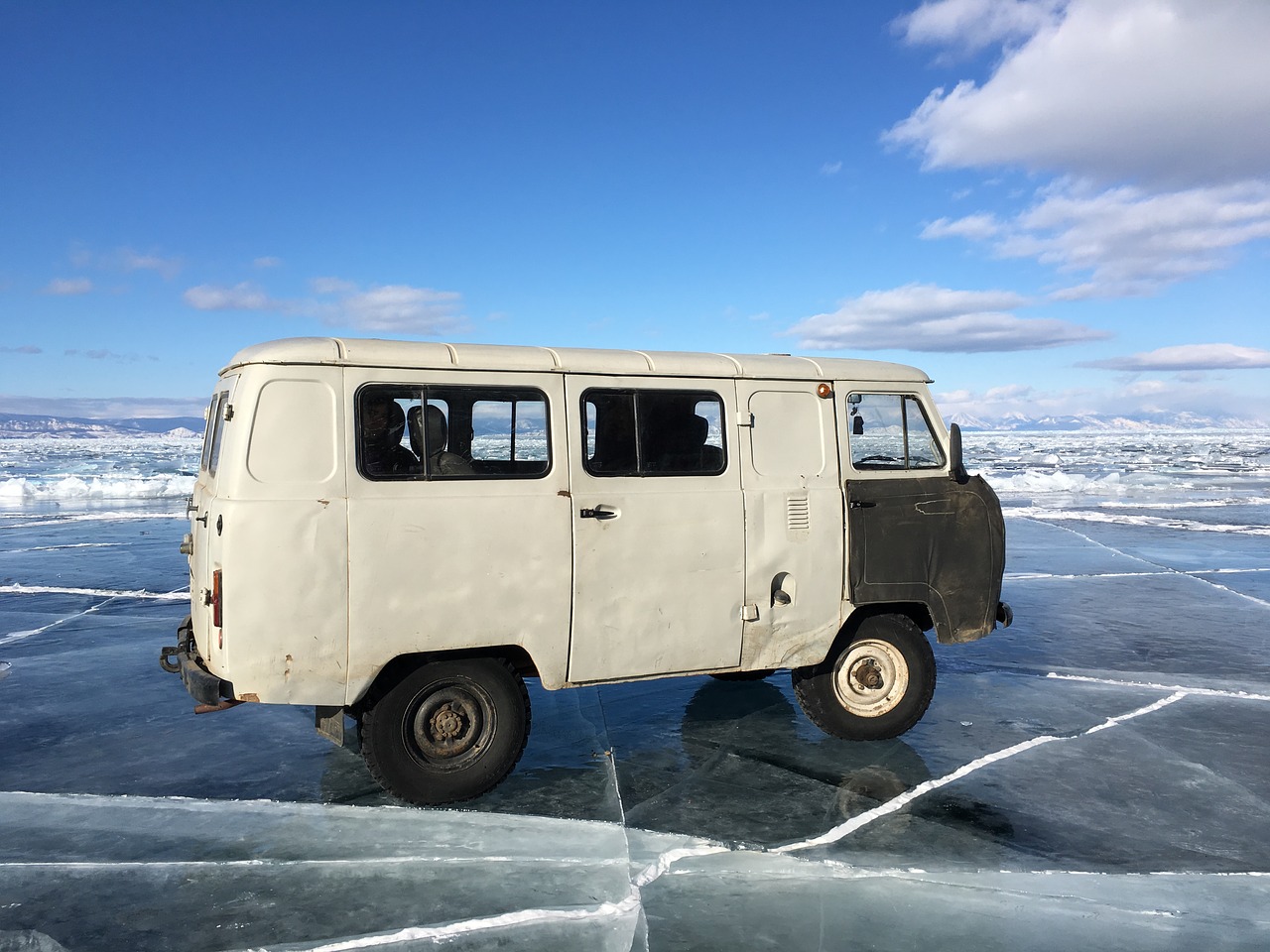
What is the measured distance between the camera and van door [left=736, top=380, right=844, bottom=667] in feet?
20.7

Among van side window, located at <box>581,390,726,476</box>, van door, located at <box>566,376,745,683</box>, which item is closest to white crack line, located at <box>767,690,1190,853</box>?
van door, located at <box>566,376,745,683</box>

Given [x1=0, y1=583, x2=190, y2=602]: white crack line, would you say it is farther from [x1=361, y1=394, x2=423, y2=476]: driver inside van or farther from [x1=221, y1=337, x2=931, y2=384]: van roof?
[x1=361, y1=394, x2=423, y2=476]: driver inside van

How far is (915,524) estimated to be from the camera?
263 inches

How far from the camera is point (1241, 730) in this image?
7.32 metres

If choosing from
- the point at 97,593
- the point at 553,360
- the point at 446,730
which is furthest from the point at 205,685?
the point at 97,593

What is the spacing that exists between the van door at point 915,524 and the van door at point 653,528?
97 centimetres

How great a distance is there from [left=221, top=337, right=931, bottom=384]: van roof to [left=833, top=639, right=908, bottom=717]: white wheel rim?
6.36 ft

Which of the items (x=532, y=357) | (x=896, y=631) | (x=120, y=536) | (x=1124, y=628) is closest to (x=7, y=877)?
(x=532, y=357)

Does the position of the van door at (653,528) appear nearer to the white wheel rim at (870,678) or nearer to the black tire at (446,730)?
the black tire at (446,730)

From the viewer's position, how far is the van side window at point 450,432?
541cm

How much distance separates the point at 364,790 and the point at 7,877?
1884mm

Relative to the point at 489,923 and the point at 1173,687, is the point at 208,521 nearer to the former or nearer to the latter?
the point at 489,923

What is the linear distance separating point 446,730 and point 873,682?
310cm

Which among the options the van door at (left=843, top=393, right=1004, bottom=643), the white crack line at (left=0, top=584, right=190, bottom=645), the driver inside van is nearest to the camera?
the driver inside van
